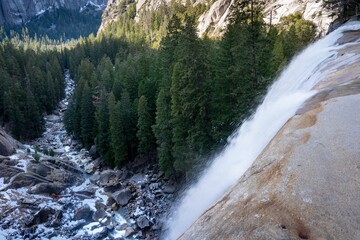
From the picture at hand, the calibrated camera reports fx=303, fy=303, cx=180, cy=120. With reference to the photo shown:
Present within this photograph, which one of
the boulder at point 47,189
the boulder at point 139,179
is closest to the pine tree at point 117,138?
the boulder at point 139,179

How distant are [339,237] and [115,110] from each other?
3513 cm

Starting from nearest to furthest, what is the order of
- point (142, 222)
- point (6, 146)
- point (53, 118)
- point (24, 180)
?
1. point (142, 222)
2. point (24, 180)
3. point (6, 146)
4. point (53, 118)

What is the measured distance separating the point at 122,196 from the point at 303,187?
84.8 ft

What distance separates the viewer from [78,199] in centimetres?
3102

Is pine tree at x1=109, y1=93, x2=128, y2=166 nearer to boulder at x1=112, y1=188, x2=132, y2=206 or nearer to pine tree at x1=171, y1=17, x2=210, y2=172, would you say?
boulder at x1=112, y1=188, x2=132, y2=206

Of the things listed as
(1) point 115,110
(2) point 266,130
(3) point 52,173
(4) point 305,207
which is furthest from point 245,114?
(3) point 52,173

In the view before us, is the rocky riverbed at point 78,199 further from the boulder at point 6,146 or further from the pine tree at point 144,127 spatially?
the pine tree at point 144,127

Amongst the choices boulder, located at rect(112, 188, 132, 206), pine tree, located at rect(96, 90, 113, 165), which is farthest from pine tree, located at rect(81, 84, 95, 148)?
boulder, located at rect(112, 188, 132, 206)

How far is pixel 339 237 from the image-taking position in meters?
5.54

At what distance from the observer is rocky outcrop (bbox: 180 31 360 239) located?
5.93m

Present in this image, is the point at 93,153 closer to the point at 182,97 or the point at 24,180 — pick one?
the point at 24,180

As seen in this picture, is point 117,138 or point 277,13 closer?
point 117,138

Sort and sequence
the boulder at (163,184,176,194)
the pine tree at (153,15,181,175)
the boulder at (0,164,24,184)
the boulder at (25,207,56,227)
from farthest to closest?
the boulder at (0,164,24,184) < the boulder at (163,184,176,194) < the pine tree at (153,15,181,175) < the boulder at (25,207,56,227)

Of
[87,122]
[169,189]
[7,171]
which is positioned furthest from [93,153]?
[169,189]
